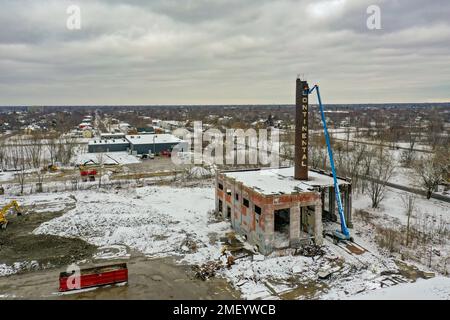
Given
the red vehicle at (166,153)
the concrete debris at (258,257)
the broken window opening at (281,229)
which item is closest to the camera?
the concrete debris at (258,257)

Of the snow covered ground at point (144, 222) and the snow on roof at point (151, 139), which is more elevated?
the snow on roof at point (151, 139)

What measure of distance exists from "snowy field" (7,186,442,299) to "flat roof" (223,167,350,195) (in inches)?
167

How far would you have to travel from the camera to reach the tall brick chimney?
25641 millimetres

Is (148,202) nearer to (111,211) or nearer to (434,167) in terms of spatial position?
(111,211)

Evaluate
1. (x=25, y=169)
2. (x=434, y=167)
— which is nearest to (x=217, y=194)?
(x=434, y=167)

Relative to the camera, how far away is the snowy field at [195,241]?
18.0 meters

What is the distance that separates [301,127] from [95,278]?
1794 centimetres

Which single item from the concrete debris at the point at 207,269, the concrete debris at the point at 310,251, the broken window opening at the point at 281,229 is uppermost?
the broken window opening at the point at 281,229

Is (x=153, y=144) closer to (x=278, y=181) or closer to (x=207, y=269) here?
(x=278, y=181)

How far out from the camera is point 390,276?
61.4ft

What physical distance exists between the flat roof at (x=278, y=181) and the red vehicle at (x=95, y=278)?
1034cm

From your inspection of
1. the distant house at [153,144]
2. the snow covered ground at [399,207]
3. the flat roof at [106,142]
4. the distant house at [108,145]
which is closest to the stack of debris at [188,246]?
the snow covered ground at [399,207]

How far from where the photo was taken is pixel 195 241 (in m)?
24.3

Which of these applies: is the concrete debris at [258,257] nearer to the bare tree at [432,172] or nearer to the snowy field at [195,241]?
the snowy field at [195,241]
